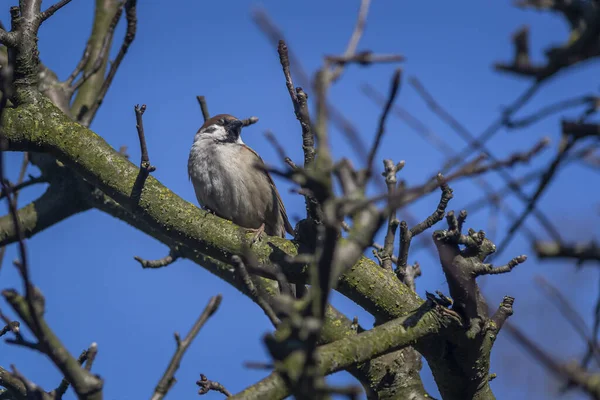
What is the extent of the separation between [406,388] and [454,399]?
12.2 inches

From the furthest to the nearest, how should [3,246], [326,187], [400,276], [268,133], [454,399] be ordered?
[3,246]
[400,276]
[454,399]
[268,133]
[326,187]

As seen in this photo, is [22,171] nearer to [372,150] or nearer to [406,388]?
[406,388]

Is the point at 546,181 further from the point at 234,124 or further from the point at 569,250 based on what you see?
the point at 234,124

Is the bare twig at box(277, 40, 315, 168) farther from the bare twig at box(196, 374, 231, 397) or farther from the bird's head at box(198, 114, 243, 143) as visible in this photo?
the bird's head at box(198, 114, 243, 143)

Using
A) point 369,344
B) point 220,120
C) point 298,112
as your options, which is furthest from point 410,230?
point 220,120

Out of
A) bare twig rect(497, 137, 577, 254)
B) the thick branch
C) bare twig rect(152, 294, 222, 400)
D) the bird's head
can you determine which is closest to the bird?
the bird's head

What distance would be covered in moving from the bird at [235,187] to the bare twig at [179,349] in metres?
3.50

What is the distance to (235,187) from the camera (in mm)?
5914

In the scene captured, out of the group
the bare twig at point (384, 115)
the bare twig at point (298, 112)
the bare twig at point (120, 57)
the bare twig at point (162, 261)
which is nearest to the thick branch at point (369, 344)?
the bare twig at point (298, 112)

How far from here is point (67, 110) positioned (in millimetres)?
6016

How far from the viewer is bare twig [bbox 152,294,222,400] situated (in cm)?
233

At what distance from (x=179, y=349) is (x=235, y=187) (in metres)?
3.60

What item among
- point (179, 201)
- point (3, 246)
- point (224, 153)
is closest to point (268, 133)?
point (179, 201)

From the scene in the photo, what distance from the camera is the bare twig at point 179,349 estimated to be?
7.64ft
